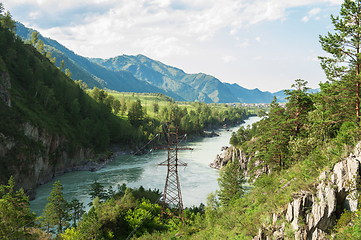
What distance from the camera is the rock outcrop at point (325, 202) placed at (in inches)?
406

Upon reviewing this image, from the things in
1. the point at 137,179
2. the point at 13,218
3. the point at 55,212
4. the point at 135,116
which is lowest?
the point at 137,179

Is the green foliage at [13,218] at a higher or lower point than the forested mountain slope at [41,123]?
lower

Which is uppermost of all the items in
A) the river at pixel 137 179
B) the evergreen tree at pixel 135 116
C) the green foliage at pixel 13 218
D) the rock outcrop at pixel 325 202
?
the evergreen tree at pixel 135 116

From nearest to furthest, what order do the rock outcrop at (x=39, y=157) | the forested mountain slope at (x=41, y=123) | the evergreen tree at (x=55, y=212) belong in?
the evergreen tree at (x=55, y=212), the rock outcrop at (x=39, y=157), the forested mountain slope at (x=41, y=123)

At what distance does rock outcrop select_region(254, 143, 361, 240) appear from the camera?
1032cm

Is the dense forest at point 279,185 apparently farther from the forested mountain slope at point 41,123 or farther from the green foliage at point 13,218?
the forested mountain slope at point 41,123

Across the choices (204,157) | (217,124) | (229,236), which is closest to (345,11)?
(229,236)

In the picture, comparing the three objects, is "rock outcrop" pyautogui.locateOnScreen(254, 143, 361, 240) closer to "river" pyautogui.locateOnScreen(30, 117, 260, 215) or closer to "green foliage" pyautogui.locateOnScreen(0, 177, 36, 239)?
"green foliage" pyautogui.locateOnScreen(0, 177, 36, 239)

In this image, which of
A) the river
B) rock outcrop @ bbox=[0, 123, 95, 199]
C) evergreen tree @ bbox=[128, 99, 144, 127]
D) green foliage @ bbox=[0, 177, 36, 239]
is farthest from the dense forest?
evergreen tree @ bbox=[128, 99, 144, 127]

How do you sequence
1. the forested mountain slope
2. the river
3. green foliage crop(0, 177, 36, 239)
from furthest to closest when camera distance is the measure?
the forested mountain slope < the river < green foliage crop(0, 177, 36, 239)

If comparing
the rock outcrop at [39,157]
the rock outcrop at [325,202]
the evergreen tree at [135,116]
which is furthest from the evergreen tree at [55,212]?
the evergreen tree at [135,116]

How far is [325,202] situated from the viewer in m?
10.6

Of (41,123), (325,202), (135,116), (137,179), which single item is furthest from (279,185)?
(135,116)

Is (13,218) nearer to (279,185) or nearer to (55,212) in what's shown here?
(55,212)
